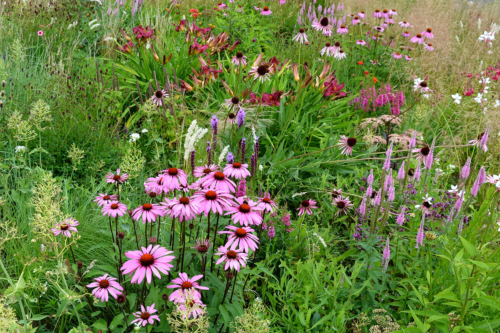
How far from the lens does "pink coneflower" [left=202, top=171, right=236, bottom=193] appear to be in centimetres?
172

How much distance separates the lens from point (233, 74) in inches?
170

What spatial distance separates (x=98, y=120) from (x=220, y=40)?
1.84m

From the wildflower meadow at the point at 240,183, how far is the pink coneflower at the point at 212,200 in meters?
0.01

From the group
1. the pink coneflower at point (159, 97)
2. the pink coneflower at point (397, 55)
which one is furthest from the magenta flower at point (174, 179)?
the pink coneflower at point (397, 55)

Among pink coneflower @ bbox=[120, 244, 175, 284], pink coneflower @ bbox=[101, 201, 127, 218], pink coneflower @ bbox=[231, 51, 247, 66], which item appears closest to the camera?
pink coneflower @ bbox=[120, 244, 175, 284]

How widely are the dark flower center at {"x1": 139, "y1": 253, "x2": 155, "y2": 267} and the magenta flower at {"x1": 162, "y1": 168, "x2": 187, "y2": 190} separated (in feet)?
1.11

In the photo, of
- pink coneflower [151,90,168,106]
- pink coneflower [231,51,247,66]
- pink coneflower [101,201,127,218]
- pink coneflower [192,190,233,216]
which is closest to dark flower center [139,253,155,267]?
pink coneflower [192,190,233,216]

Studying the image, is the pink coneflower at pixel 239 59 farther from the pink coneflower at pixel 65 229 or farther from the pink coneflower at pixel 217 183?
the pink coneflower at pixel 65 229

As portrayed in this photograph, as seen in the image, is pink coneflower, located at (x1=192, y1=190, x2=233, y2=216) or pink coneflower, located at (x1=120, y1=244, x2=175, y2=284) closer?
pink coneflower, located at (x1=120, y1=244, x2=175, y2=284)

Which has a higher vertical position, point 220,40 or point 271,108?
point 220,40

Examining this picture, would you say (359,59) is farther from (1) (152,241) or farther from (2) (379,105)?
(1) (152,241)

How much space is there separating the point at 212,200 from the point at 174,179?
24 cm

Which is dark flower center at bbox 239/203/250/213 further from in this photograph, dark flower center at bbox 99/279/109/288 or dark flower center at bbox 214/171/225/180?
dark flower center at bbox 99/279/109/288

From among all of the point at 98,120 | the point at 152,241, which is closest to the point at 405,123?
the point at 98,120
